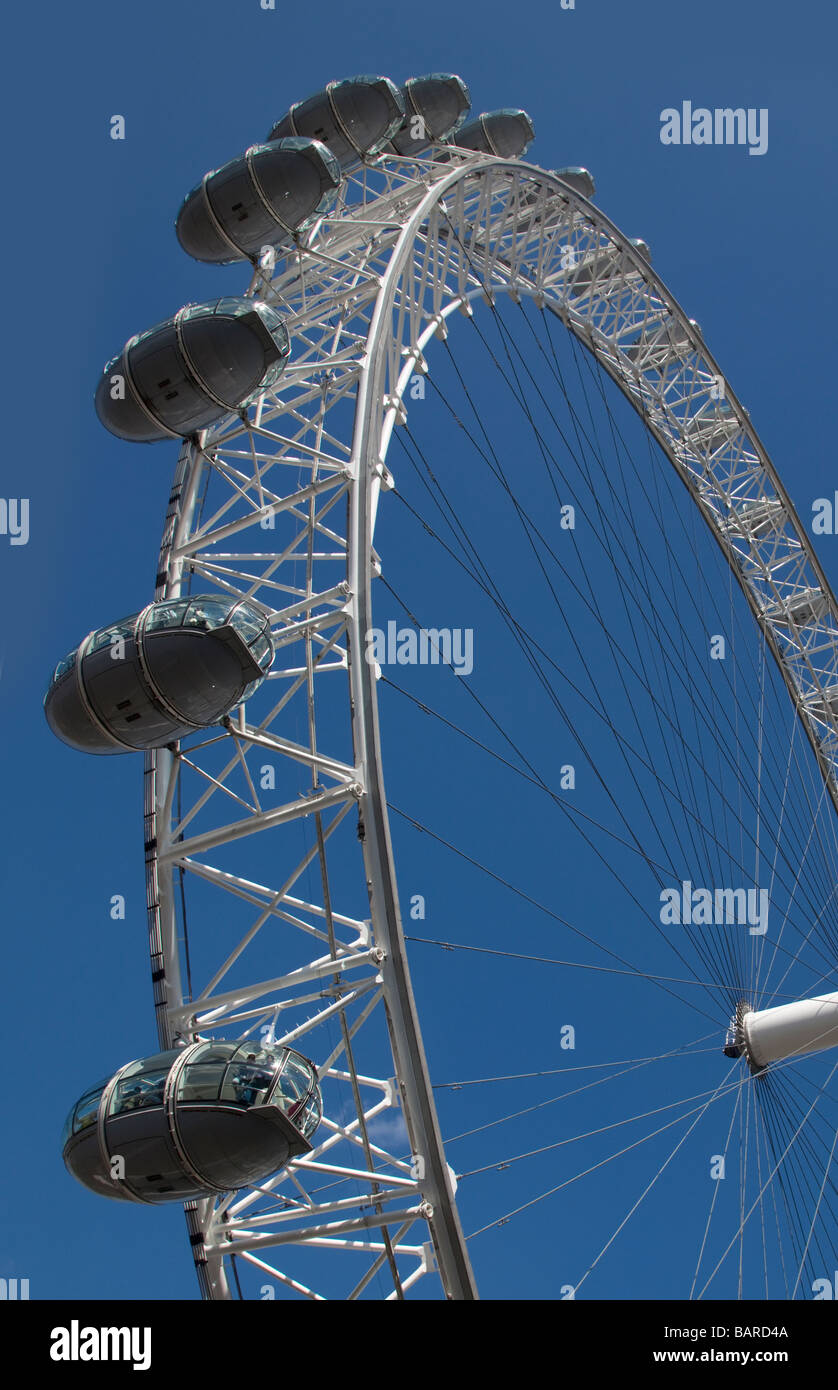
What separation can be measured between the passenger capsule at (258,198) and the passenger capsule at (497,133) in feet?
32.5

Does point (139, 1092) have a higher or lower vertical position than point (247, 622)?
lower

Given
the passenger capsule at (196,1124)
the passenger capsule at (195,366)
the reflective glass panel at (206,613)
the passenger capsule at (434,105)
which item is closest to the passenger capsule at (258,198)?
the passenger capsule at (195,366)

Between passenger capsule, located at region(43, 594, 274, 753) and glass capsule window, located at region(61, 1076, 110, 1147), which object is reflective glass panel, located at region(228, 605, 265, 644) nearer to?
passenger capsule, located at region(43, 594, 274, 753)

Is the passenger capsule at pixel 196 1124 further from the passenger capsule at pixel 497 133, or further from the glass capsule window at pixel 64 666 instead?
the passenger capsule at pixel 497 133

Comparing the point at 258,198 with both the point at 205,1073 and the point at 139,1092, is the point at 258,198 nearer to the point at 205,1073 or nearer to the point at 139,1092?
the point at 205,1073

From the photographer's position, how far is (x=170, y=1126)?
12.5m

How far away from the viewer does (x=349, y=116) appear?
23.2 meters

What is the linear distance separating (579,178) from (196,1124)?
27.7 meters

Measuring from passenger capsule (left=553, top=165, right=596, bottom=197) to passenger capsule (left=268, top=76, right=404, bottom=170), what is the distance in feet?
33.9

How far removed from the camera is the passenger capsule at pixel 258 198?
20.3m

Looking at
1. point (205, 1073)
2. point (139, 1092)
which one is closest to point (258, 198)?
point (205, 1073)
